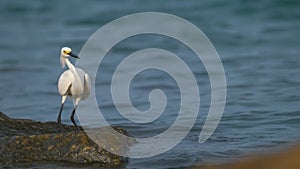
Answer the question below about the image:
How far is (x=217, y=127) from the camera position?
8.11m

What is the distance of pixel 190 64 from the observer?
12.3 m

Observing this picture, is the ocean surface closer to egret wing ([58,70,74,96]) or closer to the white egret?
the white egret

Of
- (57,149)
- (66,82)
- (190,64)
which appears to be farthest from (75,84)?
(190,64)

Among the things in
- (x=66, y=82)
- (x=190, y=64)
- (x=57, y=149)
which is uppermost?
(x=190, y=64)

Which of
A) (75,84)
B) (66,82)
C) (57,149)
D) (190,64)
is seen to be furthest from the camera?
(190,64)

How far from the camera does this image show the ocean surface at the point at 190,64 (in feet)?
25.1

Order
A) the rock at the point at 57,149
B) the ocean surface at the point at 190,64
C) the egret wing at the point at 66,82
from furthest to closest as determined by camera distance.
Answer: the egret wing at the point at 66,82, the ocean surface at the point at 190,64, the rock at the point at 57,149

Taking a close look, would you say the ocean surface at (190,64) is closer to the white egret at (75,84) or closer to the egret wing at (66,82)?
the white egret at (75,84)

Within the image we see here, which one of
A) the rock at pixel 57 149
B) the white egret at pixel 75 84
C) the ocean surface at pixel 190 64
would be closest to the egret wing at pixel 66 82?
the white egret at pixel 75 84

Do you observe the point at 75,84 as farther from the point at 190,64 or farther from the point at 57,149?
the point at 190,64

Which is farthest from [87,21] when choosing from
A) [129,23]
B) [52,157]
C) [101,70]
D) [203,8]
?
[52,157]

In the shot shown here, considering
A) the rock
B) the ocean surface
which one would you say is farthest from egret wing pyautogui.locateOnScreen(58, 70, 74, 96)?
the rock

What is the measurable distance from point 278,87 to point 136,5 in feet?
30.8

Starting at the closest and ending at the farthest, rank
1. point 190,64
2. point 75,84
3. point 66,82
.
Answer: point 75,84 < point 66,82 < point 190,64
